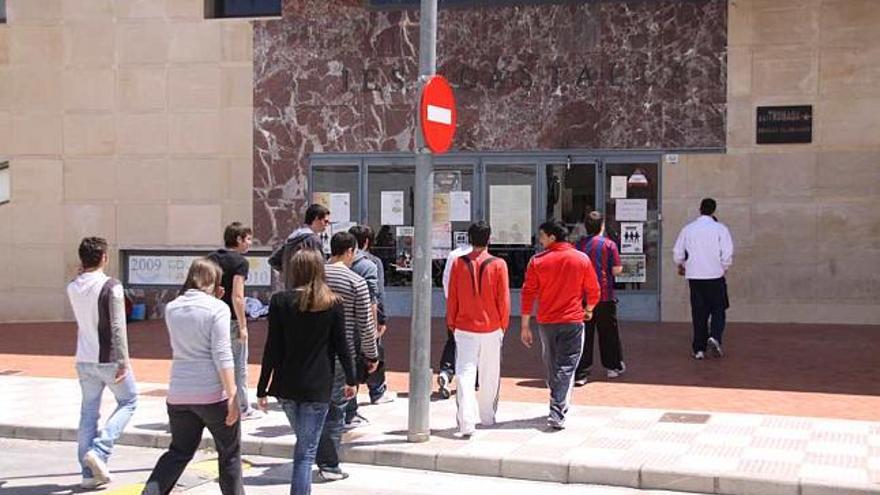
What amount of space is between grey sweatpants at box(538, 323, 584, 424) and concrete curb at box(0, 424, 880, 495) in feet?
3.61

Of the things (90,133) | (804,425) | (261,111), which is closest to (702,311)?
(804,425)

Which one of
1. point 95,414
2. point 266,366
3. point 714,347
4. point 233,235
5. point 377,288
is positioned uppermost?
point 233,235

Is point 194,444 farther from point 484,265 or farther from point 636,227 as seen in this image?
point 636,227

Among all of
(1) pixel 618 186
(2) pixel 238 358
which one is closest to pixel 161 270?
(1) pixel 618 186

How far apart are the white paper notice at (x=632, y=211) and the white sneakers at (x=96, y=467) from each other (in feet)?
35.5

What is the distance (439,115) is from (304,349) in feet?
10.2

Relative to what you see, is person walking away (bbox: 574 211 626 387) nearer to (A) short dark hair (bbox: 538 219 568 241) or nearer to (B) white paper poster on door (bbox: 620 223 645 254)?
(A) short dark hair (bbox: 538 219 568 241)

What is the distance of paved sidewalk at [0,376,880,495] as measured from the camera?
7.36 m

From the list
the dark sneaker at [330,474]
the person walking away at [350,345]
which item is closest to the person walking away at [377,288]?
the person walking away at [350,345]

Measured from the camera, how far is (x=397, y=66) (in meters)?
17.2

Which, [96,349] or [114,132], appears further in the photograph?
[114,132]

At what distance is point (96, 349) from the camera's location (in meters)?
7.53

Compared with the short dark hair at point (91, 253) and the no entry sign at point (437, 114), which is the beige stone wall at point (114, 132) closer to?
the no entry sign at point (437, 114)

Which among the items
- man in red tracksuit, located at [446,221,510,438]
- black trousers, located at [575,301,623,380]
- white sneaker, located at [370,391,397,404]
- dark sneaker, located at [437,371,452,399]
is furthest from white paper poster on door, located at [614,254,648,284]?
man in red tracksuit, located at [446,221,510,438]
